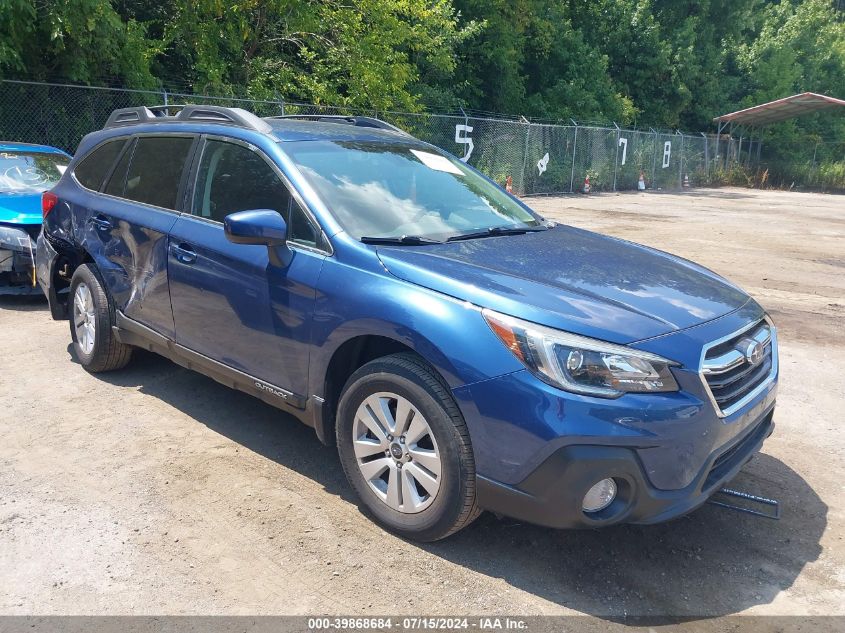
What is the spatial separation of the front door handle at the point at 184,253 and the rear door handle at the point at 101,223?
34.2 inches

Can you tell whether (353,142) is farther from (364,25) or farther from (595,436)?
(364,25)

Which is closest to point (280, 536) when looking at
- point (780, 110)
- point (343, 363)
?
point (343, 363)

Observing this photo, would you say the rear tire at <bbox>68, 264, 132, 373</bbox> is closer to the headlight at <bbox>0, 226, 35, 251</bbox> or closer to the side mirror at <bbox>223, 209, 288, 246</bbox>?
the side mirror at <bbox>223, 209, 288, 246</bbox>

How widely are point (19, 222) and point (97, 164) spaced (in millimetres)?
2513

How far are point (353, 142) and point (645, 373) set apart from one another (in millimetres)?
2302

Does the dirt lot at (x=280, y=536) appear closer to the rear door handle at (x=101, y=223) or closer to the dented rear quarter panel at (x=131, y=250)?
the dented rear quarter panel at (x=131, y=250)

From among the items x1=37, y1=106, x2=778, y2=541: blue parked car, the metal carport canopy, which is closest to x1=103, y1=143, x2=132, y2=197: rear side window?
x1=37, y1=106, x2=778, y2=541: blue parked car

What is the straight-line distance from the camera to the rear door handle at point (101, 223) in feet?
15.8

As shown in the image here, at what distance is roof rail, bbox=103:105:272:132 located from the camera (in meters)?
4.17

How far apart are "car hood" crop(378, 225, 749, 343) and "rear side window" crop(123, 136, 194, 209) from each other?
1745mm

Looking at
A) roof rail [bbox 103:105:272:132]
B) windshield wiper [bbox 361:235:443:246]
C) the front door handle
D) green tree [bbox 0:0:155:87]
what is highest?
green tree [bbox 0:0:155:87]

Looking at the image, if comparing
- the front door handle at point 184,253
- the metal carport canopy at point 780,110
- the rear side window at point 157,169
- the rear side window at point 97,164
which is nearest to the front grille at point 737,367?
the front door handle at point 184,253

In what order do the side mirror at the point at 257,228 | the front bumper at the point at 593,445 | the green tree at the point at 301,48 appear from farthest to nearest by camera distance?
the green tree at the point at 301,48 < the side mirror at the point at 257,228 < the front bumper at the point at 593,445

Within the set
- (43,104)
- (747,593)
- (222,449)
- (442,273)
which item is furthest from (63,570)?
(43,104)
